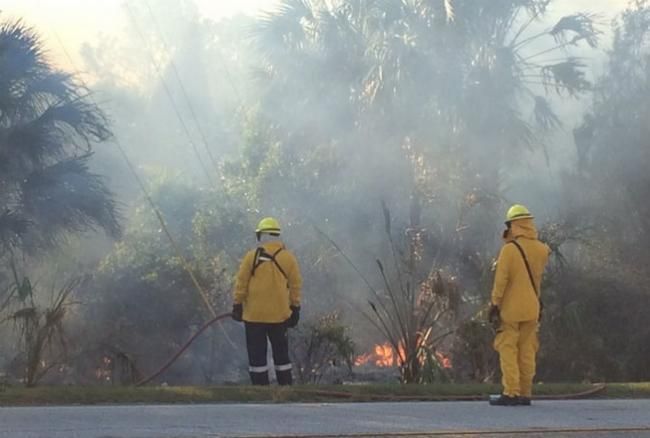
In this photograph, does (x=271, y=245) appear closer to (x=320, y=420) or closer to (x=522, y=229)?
(x=522, y=229)

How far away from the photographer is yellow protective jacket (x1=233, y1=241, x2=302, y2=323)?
35.7ft

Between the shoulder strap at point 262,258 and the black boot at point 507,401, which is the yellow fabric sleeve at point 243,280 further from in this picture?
the black boot at point 507,401

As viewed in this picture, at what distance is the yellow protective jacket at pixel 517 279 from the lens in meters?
9.04

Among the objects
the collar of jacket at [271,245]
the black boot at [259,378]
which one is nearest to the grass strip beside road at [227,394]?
the black boot at [259,378]

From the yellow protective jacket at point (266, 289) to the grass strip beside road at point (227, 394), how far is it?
1212 millimetres

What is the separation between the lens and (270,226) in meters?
10.9

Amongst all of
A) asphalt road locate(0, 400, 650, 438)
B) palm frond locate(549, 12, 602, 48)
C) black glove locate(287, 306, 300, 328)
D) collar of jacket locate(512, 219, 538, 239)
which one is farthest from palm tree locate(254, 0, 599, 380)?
asphalt road locate(0, 400, 650, 438)

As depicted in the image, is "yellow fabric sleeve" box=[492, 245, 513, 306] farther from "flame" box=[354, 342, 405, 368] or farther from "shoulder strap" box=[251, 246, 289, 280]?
"flame" box=[354, 342, 405, 368]

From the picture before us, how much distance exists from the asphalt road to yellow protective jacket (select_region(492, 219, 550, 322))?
0.76 metres

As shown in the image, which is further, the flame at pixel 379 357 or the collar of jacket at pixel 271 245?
the flame at pixel 379 357

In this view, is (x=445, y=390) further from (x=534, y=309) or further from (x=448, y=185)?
(x=448, y=185)

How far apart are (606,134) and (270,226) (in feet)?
44.1

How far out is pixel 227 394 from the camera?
920 cm

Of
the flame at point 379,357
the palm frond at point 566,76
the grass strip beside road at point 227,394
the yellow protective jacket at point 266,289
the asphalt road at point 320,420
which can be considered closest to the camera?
the asphalt road at point 320,420
